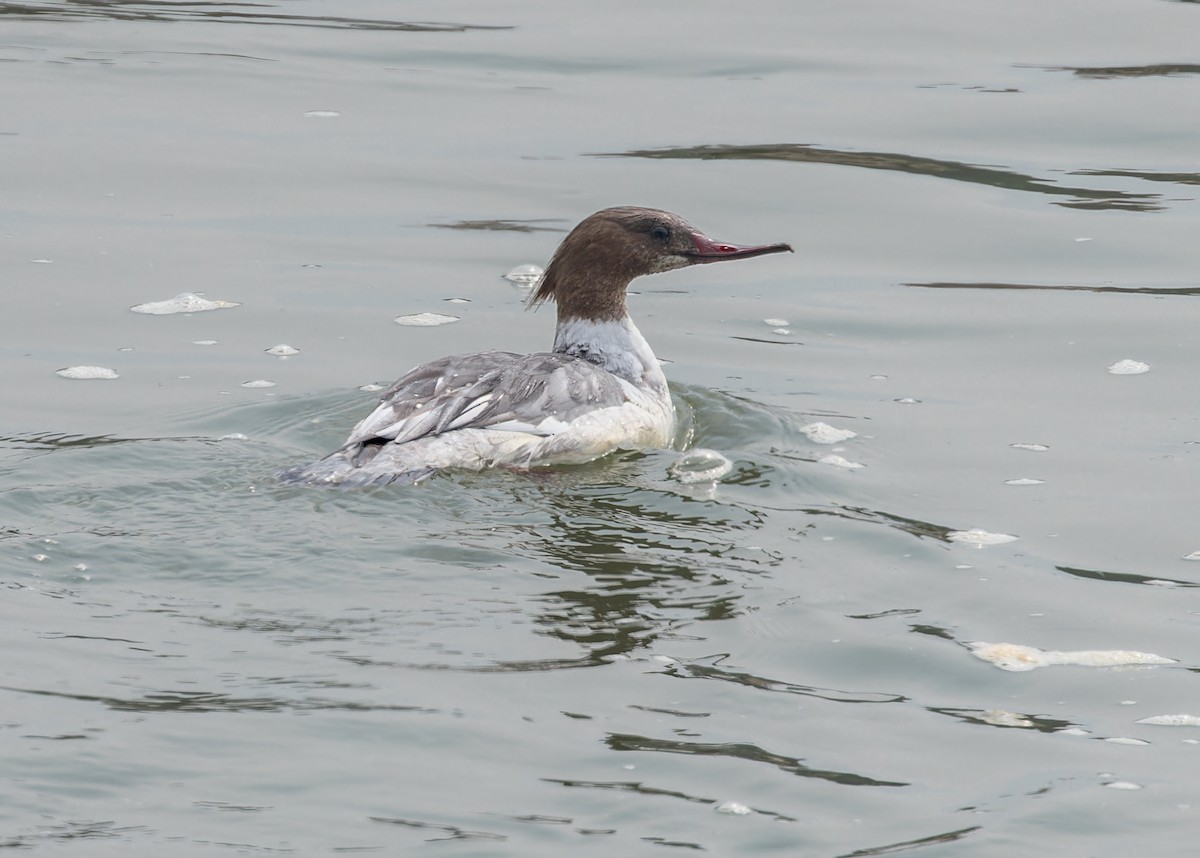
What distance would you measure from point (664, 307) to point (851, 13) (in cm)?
605

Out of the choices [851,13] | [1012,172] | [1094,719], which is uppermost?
[851,13]

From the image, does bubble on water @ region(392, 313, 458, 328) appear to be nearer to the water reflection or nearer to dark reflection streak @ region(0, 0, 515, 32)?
the water reflection

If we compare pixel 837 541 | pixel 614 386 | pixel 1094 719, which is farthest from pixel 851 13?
pixel 1094 719

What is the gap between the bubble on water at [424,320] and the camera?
993cm

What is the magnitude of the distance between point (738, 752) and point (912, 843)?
2.04ft

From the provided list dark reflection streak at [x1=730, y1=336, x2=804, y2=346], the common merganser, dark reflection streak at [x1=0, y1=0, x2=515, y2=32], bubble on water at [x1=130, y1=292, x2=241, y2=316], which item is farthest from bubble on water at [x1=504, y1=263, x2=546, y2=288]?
dark reflection streak at [x1=0, y1=0, x2=515, y2=32]

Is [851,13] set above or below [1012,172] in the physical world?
above

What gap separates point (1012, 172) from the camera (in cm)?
1237

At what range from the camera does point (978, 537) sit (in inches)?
280

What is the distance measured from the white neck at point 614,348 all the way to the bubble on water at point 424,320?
1.16 metres

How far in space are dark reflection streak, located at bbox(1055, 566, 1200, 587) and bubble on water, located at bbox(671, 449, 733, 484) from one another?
1.59 meters

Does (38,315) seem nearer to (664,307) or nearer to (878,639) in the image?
(664,307)

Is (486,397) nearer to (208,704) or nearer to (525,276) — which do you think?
(208,704)

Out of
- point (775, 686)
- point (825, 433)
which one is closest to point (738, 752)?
point (775, 686)
